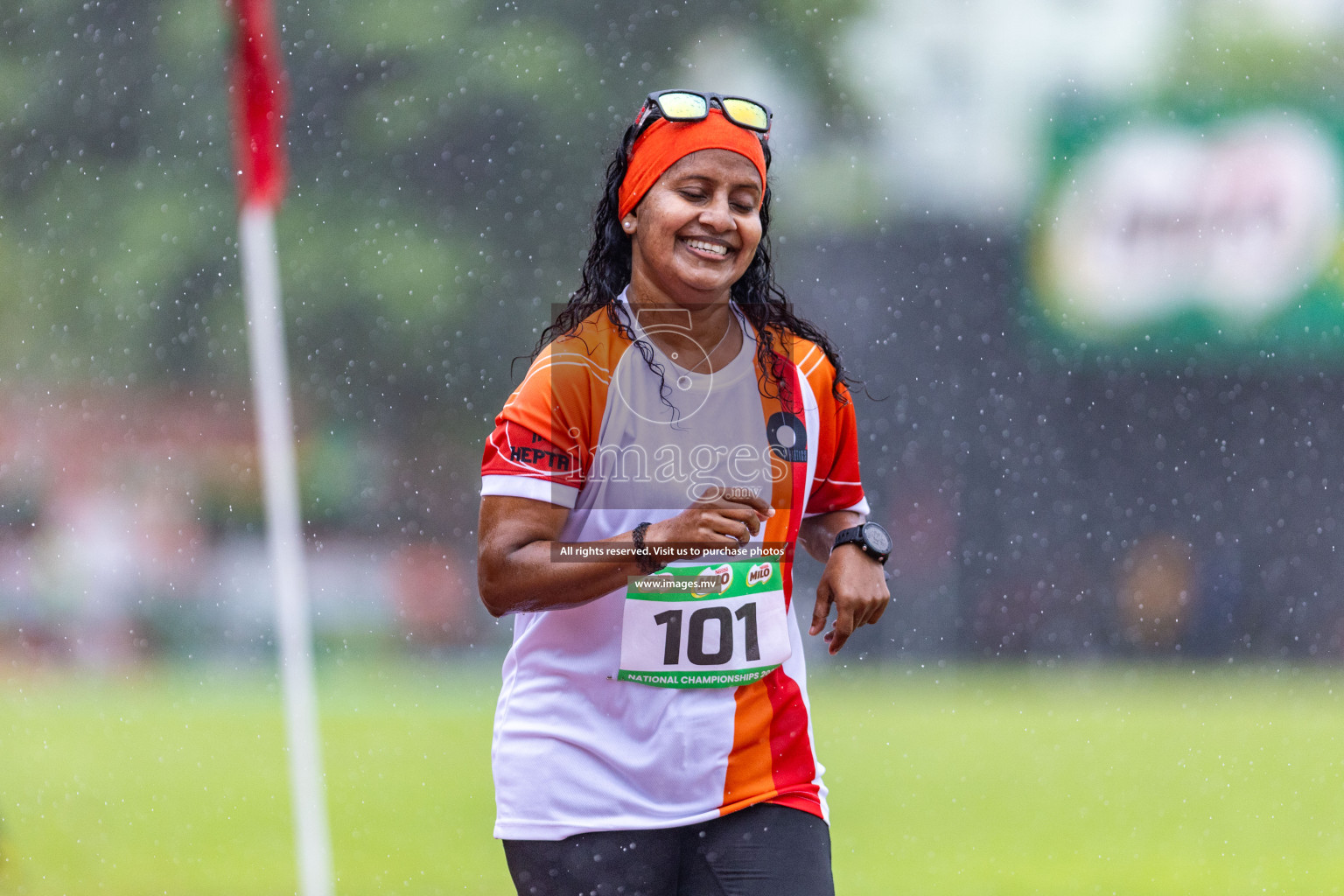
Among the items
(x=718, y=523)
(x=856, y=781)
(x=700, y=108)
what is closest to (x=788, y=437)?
(x=718, y=523)

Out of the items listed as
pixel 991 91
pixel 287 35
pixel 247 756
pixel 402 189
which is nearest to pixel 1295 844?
pixel 247 756

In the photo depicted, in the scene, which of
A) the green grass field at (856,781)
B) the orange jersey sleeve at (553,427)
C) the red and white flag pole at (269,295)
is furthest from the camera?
the green grass field at (856,781)

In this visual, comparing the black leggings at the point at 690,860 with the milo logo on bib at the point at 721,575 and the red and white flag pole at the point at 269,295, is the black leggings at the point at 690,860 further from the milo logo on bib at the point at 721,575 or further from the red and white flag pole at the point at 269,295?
the red and white flag pole at the point at 269,295

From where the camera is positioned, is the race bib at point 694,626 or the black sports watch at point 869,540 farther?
the black sports watch at point 869,540

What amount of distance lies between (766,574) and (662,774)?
0.98 ft

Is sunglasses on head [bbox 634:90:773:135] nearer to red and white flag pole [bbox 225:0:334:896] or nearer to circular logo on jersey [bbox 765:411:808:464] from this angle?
circular logo on jersey [bbox 765:411:808:464]

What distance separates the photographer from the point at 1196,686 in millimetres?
13664

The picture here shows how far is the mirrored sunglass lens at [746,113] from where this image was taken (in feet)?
6.92

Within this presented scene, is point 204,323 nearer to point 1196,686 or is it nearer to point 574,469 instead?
point 1196,686

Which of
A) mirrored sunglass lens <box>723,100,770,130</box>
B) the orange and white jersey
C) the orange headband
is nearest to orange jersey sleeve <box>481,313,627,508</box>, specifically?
the orange and white jersey

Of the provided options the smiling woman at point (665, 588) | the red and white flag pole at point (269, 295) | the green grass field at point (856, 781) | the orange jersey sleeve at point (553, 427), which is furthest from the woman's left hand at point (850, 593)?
the green grass field at point (856, 781)

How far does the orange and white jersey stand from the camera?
1999 mm

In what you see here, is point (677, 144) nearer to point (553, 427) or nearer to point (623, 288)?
point (623, 288)

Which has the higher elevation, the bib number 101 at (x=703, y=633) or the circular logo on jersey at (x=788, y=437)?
the circular logo on jersey at (x=788, y=437)
